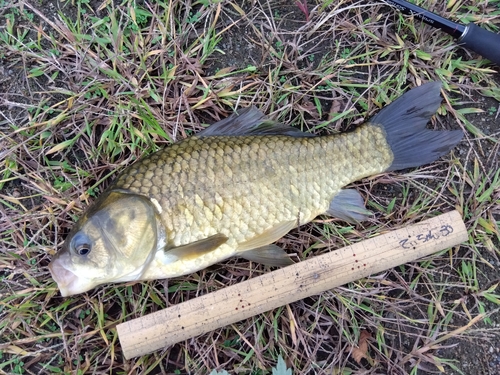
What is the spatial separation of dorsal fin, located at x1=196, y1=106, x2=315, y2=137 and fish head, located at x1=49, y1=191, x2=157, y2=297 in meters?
0.56

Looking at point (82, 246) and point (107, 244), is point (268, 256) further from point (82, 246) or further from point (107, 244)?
point (82, 246)

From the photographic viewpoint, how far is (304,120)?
8.63 feet

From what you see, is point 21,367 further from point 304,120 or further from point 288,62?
point 288,62

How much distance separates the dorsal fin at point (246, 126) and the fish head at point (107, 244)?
562 mm

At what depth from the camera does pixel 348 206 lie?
2.46 meters

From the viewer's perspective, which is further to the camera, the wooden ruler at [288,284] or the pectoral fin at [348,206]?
the pectoral fin at [348,206]

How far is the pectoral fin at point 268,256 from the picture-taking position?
2.34 metres

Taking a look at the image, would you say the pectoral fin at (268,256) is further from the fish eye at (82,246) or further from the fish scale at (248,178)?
the fish eye at (82,246)

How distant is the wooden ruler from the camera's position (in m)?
2.23

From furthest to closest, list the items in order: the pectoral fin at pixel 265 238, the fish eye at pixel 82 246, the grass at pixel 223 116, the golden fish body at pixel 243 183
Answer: the grass at pixel 223 116, the pectoral fin at pixel 265 238, the golden fish body at pixel 243 183, the fish eye at pixel 82 246

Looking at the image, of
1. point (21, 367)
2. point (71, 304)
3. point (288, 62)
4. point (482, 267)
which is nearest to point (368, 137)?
point (288, 62)

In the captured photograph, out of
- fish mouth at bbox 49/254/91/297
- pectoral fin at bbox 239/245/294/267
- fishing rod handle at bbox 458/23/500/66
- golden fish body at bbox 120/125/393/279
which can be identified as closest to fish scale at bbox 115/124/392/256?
golden fish body at bbox 120/125/393/279

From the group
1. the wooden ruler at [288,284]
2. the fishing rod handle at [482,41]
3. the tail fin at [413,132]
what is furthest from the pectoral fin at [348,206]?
the fishing rod handle at [482,41]

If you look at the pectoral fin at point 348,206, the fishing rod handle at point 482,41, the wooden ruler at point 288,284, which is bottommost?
the wooden ruler at point 288,284
